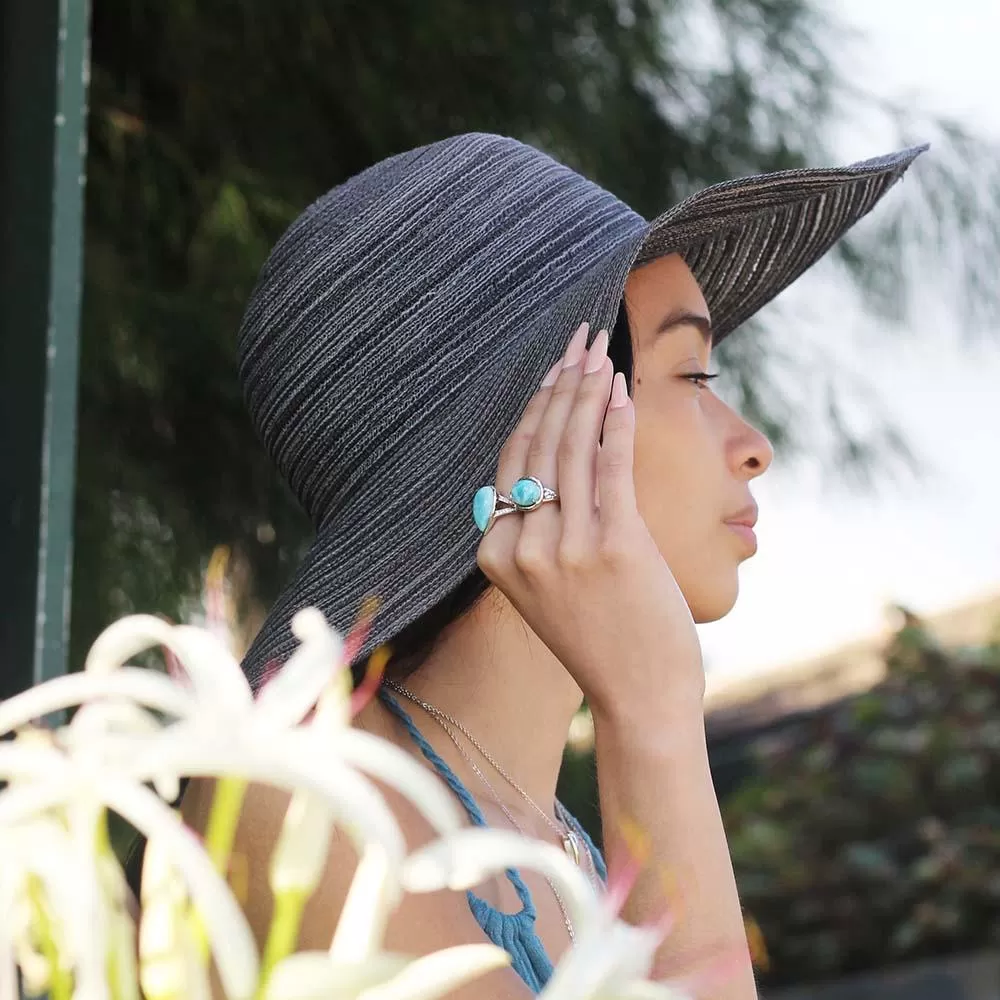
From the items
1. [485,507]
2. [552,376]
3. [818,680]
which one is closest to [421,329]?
[552,376]

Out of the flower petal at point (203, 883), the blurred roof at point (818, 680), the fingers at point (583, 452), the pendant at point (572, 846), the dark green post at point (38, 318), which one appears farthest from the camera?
the blurred roof at point (818, 680)

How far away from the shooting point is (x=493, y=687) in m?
1.41

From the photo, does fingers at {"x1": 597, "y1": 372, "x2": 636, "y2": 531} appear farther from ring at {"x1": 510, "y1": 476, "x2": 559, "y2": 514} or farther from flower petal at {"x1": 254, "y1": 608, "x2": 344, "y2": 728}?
flower petal at {"x1": 254, "y1": 608, "x2": 344, "y2": 728}

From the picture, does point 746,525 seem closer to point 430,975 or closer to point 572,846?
point 572,846

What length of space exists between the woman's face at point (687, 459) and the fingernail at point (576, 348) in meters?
0.21

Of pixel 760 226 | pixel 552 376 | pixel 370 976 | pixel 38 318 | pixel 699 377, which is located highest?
pixel 38 318

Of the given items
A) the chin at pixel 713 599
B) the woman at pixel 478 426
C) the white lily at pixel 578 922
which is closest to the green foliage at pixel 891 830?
the woman at pixel 478 426

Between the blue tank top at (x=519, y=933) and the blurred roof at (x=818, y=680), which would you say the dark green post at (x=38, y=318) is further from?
the blurred roof at (x=818, y=680)

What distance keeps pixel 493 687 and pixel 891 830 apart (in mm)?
2680

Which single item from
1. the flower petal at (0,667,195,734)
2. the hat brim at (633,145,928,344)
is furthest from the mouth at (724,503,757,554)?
the flower petal at (0,667,195,734)

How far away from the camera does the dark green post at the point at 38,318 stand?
1.72m

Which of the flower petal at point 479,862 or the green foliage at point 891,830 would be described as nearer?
the flower petal at point 479,862

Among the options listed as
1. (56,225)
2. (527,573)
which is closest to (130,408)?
(56,225)

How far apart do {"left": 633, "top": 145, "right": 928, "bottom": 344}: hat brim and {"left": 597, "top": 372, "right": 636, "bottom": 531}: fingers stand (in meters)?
0.29
